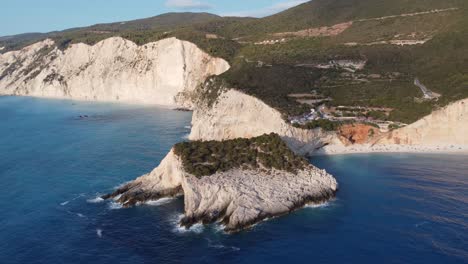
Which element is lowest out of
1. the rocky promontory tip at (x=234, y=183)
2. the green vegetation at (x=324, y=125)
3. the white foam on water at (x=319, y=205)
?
the white foam on water at (x=319, y=205)

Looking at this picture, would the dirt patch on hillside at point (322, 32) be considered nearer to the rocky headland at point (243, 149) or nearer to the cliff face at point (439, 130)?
the rocky headland at point (243, 149)

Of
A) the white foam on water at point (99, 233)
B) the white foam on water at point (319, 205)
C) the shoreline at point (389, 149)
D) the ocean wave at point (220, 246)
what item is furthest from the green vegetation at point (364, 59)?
the white foam on water at point (99, 233)

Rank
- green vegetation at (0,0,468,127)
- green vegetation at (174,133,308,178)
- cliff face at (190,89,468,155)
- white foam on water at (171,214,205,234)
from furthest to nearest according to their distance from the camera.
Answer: green vegetation at (0,0,468,127) < cliff face at (190,89,468,155) < green vegetation at (174,133,308,178) < white foam on water at (171,214,205,234)


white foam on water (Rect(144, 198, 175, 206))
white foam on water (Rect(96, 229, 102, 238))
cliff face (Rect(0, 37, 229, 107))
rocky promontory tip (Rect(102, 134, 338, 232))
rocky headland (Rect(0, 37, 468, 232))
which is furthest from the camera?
cliff face (Rect(0, 37, 229, 107))

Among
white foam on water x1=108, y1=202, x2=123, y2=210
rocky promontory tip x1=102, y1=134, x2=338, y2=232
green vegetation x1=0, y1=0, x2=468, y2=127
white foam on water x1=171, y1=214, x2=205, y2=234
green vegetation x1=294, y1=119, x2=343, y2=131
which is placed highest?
green vegetation x1=0, y1=0, x2=468, y2=127

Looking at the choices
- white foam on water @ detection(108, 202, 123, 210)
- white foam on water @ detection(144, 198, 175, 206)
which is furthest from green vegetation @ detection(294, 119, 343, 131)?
white foam on water @ detection(108, 202, 123, 210)

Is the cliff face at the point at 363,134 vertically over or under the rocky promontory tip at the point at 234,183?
over

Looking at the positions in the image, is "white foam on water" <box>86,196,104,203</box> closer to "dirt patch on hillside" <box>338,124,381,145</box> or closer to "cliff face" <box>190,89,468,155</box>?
"cliff face" <box>190,89,468,155</box>

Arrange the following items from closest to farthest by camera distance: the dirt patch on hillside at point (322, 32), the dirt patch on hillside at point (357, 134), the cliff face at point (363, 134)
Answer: the cliff face at point (363, 134)
the dirt patch on hillside at point (357, 134)
the dirt patch on hillside at point (322, 32)
